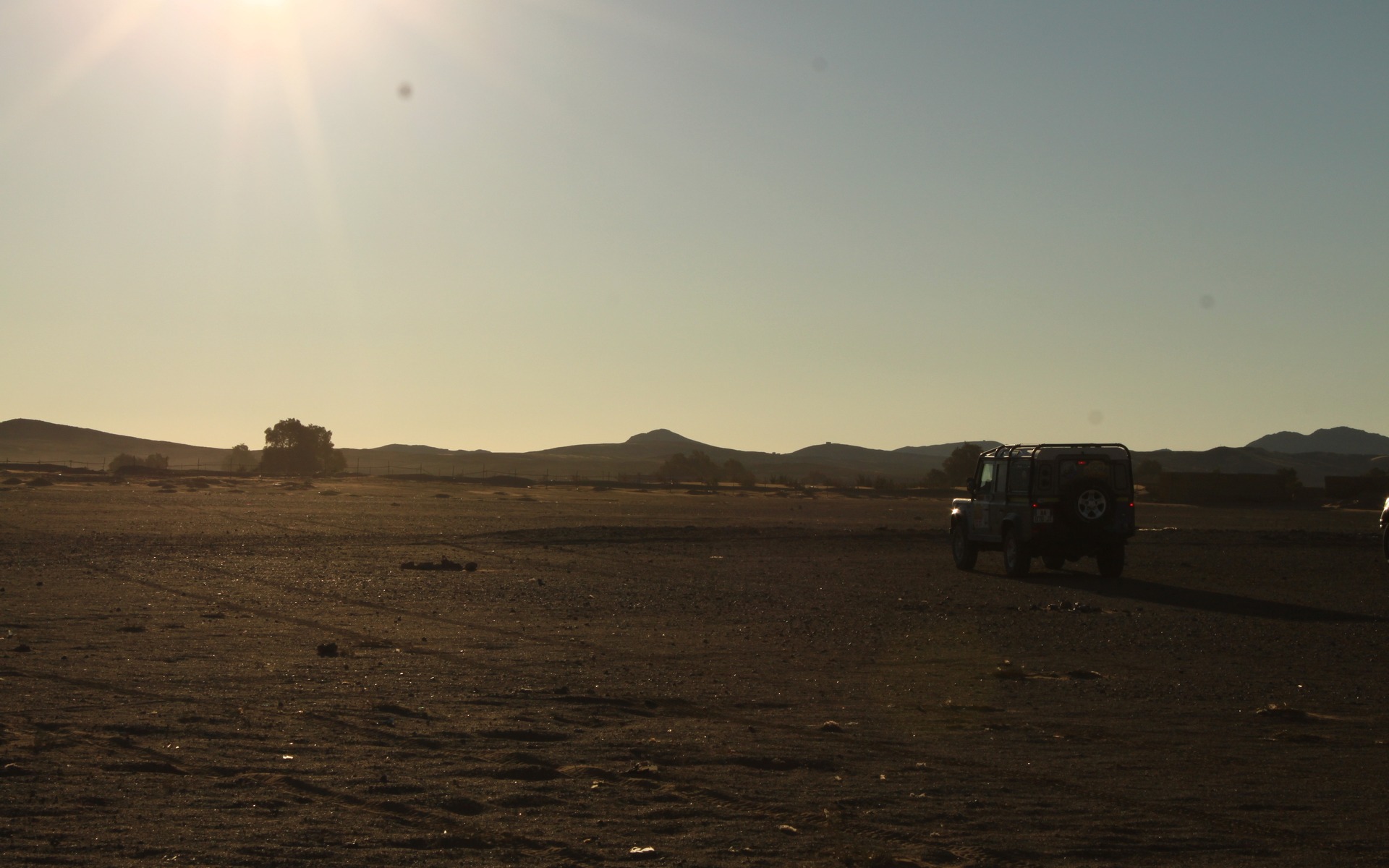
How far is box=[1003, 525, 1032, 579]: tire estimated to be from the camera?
25.5m

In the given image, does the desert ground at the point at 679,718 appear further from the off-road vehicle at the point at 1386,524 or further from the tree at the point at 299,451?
the tree at the point at 299,451

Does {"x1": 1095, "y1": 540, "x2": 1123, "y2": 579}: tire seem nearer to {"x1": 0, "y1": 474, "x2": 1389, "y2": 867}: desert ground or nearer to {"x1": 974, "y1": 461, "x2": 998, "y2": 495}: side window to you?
{"x1": 0, "y1": 474, "x2": 1389, "y2": 867}: desert ground

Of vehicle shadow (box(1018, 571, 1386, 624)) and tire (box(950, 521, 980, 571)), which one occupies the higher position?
tire (box(950, 521, 980, 571))

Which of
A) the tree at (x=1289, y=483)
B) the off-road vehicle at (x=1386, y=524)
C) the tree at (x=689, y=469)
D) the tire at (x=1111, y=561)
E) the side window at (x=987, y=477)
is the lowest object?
the tire at (x=1111, y=561)

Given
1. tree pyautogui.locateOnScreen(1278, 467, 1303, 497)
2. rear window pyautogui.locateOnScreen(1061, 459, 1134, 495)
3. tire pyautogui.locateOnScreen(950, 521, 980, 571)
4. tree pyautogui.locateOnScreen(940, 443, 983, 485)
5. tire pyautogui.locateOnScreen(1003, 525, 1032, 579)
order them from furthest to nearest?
tree pyautogui.locateOnScreen(940, 443, 983, 485) < tree pyautogui.locateOnScreen(1278, 467, 1303, 497) < tire pyautogui.locateOnScreen(950, 521, 980, 571) < tire pyautogui.locateOnScreen(1003, 525, 1032, 579) < rear window pyautogui.locateOnScreen(1061, 459, 1134, 495)

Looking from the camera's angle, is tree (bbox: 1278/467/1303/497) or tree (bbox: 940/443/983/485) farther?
tree (bbox: 940/443/983/485)

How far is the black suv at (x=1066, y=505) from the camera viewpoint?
80.5ft

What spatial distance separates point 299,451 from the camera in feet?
386

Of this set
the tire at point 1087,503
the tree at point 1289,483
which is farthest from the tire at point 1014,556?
the tree at point 1289,483

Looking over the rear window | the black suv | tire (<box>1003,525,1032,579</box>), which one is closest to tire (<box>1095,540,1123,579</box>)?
the black suv

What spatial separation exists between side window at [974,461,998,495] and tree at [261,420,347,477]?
Answer: 95.0 m

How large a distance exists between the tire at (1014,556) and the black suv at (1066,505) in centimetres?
1

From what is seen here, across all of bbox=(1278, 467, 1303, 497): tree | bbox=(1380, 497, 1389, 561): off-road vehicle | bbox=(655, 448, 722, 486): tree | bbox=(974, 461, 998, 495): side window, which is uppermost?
bbox=(655, 448, 722, 486): tree

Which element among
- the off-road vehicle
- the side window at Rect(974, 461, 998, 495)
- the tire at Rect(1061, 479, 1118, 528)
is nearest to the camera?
the tire at Rect(1061, 479, 1118, 528)
